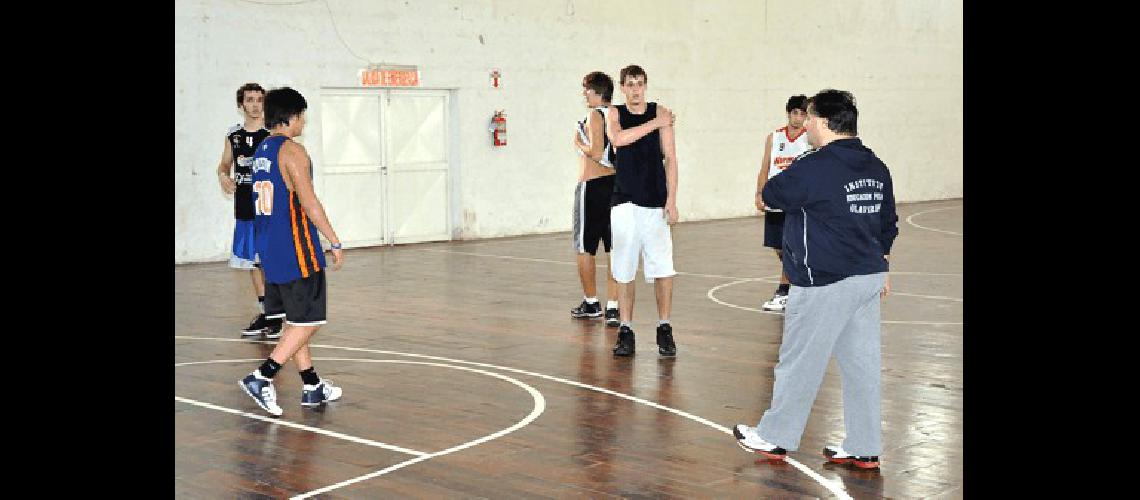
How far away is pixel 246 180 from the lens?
9477mm

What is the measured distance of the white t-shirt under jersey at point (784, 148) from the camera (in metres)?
10.2

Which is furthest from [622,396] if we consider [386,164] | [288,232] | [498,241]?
[498,241]

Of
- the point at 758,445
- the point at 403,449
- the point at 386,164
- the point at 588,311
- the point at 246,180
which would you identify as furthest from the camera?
the point at 386,164

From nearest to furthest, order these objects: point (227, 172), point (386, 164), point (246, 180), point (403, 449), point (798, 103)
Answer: point (403, 449), point (246, 180), point (227, 172), point (798, 103), point (386, 164)

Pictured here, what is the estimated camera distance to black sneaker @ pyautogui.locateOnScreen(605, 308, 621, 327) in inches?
381

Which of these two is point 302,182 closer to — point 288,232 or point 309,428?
point 288,232

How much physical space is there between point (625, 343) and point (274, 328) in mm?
2573

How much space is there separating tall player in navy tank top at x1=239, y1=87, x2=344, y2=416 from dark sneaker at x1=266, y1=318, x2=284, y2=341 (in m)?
2.49

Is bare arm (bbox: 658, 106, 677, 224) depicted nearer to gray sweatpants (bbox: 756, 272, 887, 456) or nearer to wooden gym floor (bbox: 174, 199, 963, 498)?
wooden gym floor (bbox: 174, 199, 963, 498)

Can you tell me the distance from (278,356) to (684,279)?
6600mm

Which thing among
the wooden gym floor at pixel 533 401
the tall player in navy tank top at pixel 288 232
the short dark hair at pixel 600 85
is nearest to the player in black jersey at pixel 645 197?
the wooden gym floor at pixel 533 401
